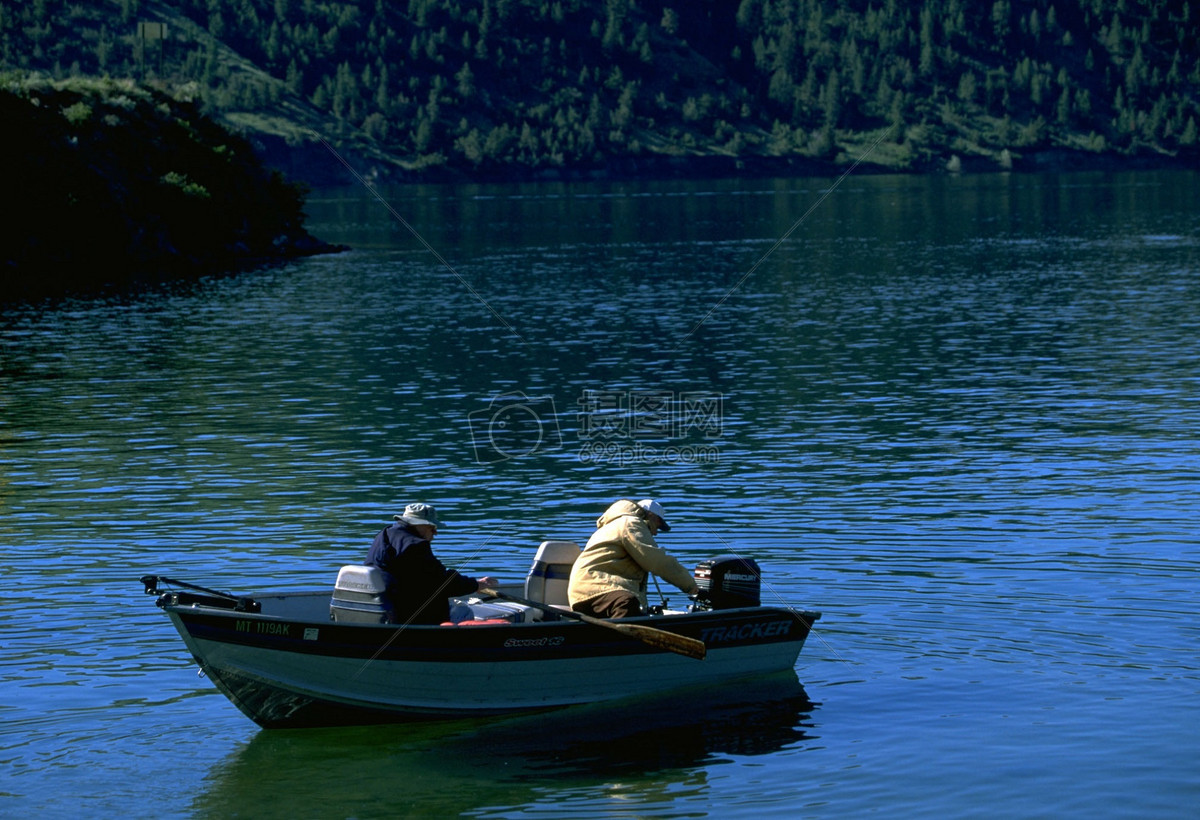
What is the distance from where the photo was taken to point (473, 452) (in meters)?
37.0

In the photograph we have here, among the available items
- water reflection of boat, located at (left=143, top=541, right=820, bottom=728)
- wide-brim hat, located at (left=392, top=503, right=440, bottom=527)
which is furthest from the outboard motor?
wide-brim hat, located at (left=392, top=503, right=440, bottom=527)

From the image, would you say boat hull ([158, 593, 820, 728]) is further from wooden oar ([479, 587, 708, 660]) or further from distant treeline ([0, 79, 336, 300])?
distant treeline ([0, 79, 336, 300])

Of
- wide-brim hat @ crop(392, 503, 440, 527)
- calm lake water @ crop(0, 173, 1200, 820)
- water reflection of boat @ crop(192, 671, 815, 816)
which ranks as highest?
wide-brim hat @ crop(392, 503, 440, 527)

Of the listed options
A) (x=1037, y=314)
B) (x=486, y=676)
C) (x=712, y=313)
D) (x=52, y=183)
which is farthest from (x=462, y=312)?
(x=486, y=676)

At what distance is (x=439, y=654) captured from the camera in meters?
18.8

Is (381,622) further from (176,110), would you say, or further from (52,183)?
(176,110)

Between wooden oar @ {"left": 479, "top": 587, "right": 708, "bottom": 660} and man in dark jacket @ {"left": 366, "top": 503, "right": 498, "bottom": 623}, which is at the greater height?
man in dark jacket @ {"left": 366, "top": 503, "right": 498, "bottom": 623}

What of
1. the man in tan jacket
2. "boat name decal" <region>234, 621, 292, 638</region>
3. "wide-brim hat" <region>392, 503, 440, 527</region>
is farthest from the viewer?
the man in tan jacket

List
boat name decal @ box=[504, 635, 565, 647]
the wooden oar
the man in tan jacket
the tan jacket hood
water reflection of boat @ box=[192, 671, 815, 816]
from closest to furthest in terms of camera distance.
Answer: water reflection of boat @ box=[192, 671, 815, 816]
boat name decal @ box=[504, 635, 565, 647]
the wooden oar
the man in tan jacket
the tan jacket hood

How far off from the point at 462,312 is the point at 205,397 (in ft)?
86.2

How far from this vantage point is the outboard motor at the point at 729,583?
68.7 ft

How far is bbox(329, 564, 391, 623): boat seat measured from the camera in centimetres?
1880

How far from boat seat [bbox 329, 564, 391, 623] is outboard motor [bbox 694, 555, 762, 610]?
4502 mm

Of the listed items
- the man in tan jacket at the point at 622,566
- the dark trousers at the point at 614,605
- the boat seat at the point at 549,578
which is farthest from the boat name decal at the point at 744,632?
the boat seat at the point at 549,578
